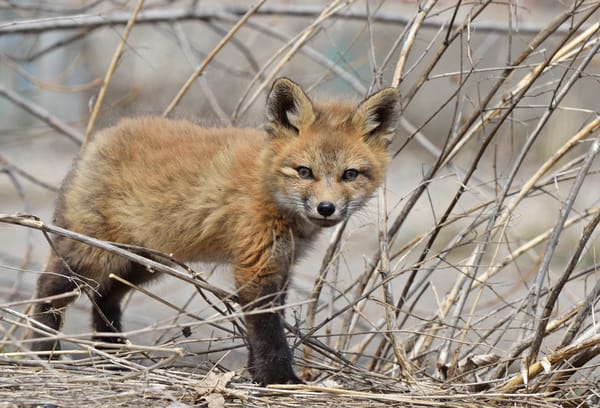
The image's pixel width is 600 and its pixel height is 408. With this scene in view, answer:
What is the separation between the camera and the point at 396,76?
4.57 m

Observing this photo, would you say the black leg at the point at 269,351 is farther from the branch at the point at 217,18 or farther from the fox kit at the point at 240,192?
the branch at the point at 217,18

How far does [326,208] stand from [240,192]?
1.74 ft

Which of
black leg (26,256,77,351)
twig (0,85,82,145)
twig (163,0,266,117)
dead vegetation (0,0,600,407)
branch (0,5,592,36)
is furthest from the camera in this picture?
branch (0,5,592,36)

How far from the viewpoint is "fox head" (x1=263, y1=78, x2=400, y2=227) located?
4.08 meters

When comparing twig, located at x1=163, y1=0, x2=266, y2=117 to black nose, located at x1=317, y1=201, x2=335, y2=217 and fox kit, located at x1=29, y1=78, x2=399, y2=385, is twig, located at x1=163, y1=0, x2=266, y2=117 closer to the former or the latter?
fox kit, located at x1=29, y1=78, x2=399, y2=385

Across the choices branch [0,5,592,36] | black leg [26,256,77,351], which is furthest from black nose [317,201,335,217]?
branch [0,5,592,36]

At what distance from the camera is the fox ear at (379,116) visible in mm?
4199

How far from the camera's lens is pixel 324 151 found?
414cm

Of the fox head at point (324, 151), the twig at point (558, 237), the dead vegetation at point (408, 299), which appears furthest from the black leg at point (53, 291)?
the twig at point (558, 237)

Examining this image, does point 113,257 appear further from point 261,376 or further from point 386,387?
point 386,387

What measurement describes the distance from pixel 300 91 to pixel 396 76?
68cm

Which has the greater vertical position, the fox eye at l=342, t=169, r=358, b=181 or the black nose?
the fox eye at l=342, t=169, r=358, b=181

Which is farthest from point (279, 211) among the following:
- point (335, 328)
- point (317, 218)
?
point (335, 328)

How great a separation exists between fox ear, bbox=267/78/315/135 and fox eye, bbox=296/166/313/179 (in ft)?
0.79
